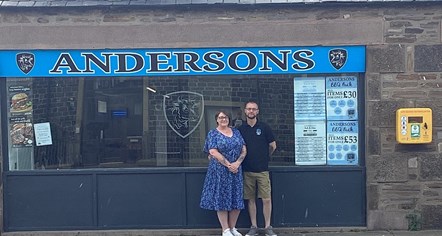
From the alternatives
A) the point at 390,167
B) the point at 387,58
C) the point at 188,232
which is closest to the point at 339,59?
the point at 387,58

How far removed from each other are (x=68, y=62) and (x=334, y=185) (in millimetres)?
3974

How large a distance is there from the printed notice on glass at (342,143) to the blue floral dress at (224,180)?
1378 mm

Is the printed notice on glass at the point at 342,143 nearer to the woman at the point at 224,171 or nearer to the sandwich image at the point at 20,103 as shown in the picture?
the woman at the point at 224,171

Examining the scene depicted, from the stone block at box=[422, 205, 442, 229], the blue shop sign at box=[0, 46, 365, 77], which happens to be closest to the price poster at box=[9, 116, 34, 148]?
the blue shop sign at box=[0, 46, 365, 77]

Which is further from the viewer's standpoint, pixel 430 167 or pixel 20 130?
pixel 20 130

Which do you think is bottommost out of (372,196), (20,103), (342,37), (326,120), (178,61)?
(372,196)

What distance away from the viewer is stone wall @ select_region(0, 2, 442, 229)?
9.16 metres

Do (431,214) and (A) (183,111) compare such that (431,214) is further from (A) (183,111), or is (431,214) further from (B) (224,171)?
(A) (183,111)

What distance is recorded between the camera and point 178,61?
30.3ft

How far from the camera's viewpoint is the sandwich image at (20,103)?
30.6ft

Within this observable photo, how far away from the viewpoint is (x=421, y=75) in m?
9.17

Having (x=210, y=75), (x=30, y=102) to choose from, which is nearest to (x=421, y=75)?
(x=210, y=75)

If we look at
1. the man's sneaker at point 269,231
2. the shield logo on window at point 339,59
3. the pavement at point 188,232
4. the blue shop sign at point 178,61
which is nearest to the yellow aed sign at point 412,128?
the blue shop sign at point 178,61

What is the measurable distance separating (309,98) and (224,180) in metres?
1.70
